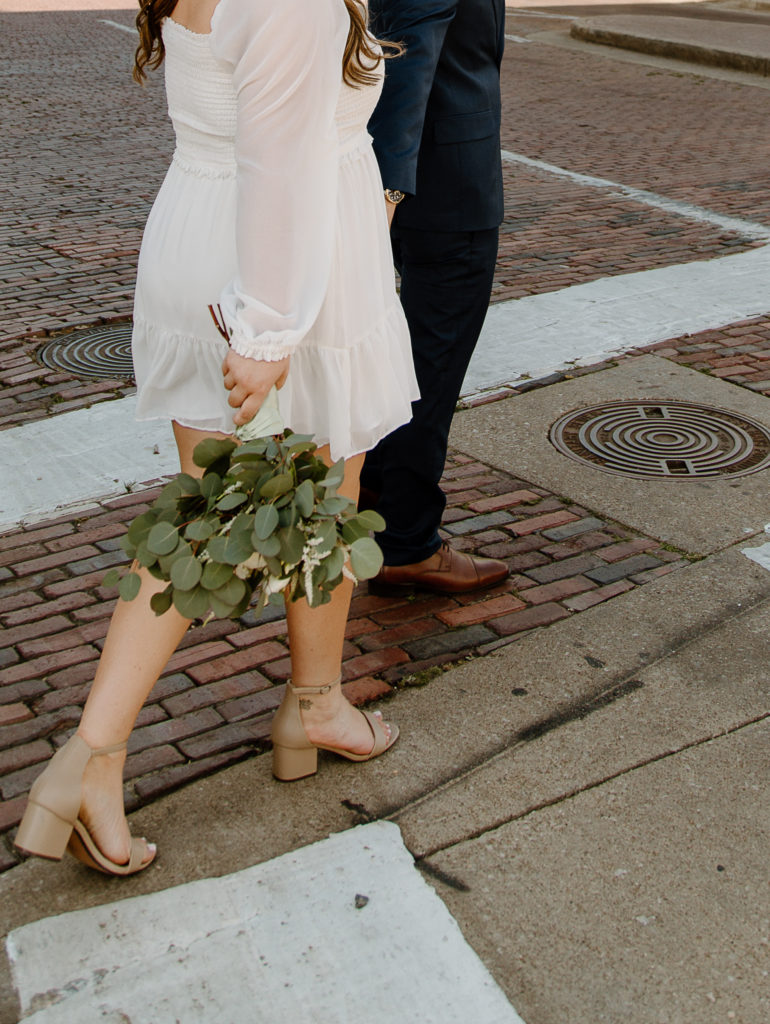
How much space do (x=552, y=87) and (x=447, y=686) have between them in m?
12.3

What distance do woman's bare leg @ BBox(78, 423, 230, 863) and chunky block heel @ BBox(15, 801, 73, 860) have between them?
8cm

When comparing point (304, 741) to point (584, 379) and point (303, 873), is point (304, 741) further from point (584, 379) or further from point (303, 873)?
point (584, 379)

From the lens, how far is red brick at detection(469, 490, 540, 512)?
4.16 m

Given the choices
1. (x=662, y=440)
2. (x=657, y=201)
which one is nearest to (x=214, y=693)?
(x=662, y=440)

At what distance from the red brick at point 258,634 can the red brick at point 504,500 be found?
0.95m

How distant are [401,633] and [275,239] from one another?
1496 mm

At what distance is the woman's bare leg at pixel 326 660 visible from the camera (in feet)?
8.73

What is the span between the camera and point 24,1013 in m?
2.20

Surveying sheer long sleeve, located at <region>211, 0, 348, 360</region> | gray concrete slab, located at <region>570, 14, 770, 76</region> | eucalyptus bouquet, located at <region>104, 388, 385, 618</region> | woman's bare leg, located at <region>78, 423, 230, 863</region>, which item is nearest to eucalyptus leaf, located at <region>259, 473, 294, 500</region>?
eucalyptus bouquet, located at <region>104, 388, 385, 618</region>

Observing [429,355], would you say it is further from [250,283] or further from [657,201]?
[657,201]

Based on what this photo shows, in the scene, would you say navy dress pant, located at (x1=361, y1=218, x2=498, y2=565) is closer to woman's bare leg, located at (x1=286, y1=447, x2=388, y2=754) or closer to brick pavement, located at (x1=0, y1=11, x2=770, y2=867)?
brick pavement, located at (x1=0, y1=11, x2=770, y2=867)

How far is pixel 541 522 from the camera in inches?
160

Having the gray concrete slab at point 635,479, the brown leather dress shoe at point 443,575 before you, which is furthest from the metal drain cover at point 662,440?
the brown leather dress shoe at point 443,575

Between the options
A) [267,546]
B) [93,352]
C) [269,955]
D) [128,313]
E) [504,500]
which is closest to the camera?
[267,546]
